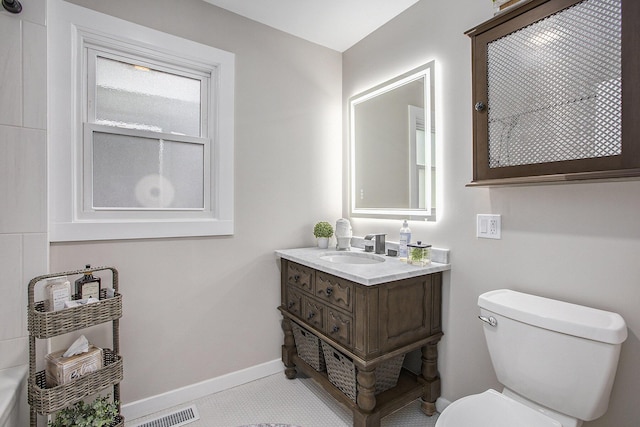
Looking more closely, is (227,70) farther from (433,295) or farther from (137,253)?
(433,295)

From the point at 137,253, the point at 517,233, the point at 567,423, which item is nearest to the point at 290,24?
the point at 137,253

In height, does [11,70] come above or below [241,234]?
above

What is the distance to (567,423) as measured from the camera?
1131 millimetres

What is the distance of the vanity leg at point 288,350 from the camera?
7.07 feet

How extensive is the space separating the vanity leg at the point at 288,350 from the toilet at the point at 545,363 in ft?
4.03

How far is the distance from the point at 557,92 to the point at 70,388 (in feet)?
7.36

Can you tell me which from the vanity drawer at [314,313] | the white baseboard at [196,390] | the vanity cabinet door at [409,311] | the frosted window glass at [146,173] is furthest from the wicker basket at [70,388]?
the vanity cabinet door at [409,311]

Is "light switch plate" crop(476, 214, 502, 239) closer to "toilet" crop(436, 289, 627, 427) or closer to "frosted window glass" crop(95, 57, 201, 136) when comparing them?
"toilet" crop(436, 289, 627, 427)

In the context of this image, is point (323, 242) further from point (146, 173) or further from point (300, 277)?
point (146, 173)

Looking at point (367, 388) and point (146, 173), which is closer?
point (367, 388)

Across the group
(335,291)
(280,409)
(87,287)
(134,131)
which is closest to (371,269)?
(335,291)

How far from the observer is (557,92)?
1.19 m

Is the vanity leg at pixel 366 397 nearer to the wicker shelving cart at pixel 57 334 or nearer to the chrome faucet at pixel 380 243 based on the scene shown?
the chrome faucet at pixel 380 243

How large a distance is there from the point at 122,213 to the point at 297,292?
3.67 feet
